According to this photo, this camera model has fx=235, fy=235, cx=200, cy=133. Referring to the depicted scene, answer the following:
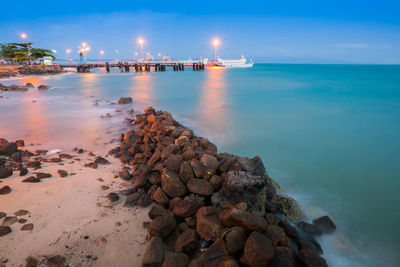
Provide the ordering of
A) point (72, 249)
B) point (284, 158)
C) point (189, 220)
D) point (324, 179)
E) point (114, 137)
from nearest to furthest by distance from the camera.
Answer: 1. point (72, 249)
2. point (189, 220)
3. point (324, 179)
4. point (284, 158)
5. point (114, 137)

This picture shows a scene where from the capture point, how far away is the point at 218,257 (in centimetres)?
269

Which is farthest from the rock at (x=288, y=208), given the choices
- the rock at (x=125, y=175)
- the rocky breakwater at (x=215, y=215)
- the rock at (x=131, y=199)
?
the rock at (x=125, y=175)

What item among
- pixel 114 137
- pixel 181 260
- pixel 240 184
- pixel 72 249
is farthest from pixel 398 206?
pixel 114 137

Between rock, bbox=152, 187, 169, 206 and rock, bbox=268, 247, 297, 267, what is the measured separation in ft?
6.39

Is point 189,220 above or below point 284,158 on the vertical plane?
above

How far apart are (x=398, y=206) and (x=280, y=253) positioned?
4.17m

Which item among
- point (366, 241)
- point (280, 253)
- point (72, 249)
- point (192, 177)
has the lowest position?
point (366, 241)

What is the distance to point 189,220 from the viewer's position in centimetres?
347

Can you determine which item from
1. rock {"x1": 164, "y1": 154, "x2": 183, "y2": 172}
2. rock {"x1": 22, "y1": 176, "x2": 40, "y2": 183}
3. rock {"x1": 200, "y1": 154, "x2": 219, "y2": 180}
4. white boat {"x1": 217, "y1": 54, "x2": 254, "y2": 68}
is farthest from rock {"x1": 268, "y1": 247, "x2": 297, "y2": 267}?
white boat {"x1": 217, "y1": 54, "x2": 254, "y2": 68}

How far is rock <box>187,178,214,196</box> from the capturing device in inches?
157

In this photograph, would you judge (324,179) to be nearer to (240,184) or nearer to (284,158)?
(284,158)

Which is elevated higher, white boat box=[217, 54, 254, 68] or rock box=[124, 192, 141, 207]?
white boat box=[217, 54, 254, 68]

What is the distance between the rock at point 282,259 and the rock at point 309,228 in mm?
1318

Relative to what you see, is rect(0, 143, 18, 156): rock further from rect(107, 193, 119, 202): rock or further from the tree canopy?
the tree canopy
